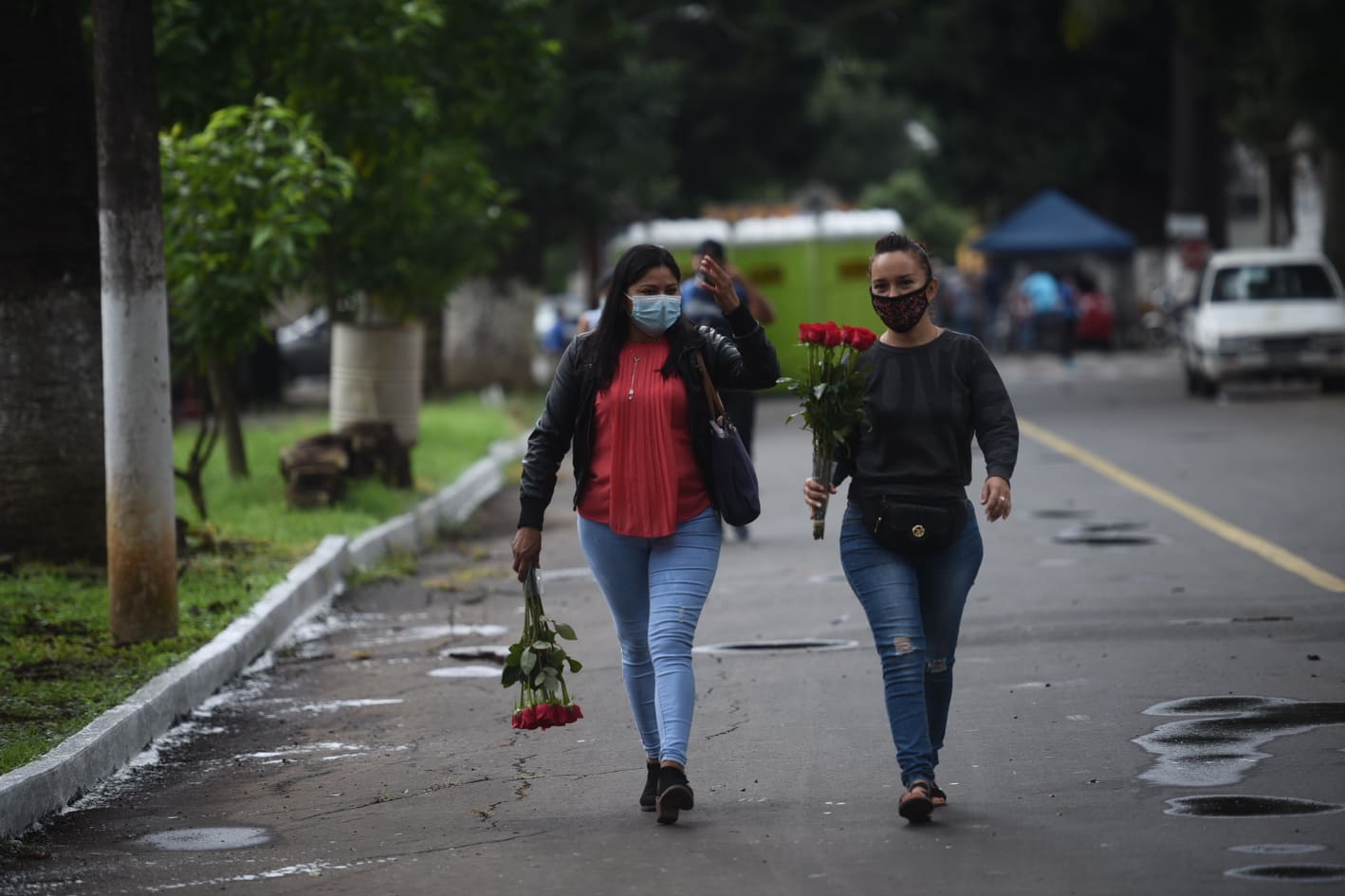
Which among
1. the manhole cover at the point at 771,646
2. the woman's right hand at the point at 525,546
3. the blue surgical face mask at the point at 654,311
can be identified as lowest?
the manhole cover at the point at 771,646

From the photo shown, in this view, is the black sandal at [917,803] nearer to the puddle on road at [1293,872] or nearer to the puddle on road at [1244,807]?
the puddle on road at [1244,807]

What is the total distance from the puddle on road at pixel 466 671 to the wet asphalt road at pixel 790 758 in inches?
1.4

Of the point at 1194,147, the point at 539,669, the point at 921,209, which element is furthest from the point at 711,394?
the point at 921,209

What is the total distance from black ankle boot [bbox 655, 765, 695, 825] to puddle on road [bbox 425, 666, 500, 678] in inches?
135

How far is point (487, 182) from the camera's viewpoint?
20406mm

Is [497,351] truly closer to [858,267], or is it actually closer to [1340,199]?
[858,267]

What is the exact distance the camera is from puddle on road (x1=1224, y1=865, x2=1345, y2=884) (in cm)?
554

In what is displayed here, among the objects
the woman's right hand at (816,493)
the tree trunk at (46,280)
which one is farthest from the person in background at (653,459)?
the tree trunk at (46,280)

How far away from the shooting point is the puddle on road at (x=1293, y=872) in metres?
5.54

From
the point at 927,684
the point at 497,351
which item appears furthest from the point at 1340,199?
the point at 927,684

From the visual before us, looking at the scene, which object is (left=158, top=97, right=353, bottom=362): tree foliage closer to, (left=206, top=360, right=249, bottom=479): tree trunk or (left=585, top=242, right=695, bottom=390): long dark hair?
(left=206, top=360, right=249, bottom=479): tree trunk

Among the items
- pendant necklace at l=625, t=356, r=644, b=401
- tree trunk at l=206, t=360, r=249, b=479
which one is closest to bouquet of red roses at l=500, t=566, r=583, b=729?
pendant necklace at l=625, t=356, r=644, b=401

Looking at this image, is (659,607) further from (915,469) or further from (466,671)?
(466,671)

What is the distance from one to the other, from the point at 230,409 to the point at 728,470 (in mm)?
11312
